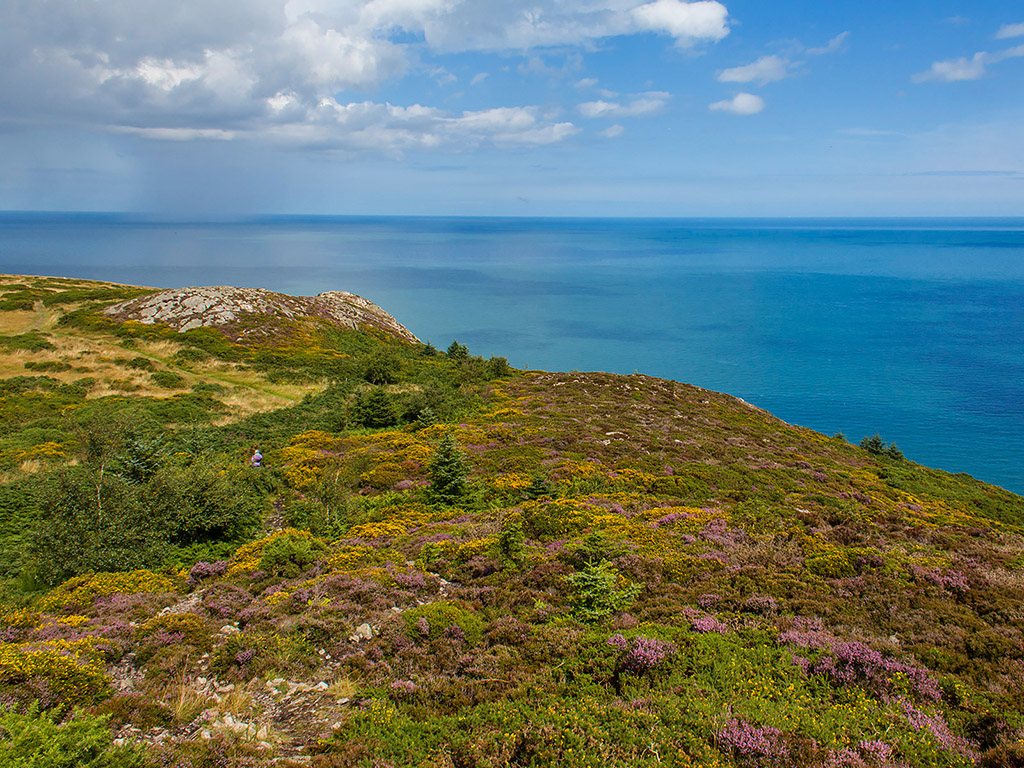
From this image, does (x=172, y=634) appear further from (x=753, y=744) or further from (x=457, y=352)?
(x=457, y=352)

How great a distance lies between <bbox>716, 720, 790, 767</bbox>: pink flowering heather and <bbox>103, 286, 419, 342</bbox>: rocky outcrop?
56514 mm

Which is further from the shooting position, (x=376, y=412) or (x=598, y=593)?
(x=376, y=412)

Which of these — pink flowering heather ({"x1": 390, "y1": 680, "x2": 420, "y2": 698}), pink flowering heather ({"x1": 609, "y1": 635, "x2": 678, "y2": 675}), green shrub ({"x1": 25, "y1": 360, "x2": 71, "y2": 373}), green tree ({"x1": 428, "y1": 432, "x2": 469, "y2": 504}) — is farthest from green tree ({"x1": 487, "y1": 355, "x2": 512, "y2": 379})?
pink flowering heather ({"x1": 390, "y1": 680, "x2": 420, "y2": 698})

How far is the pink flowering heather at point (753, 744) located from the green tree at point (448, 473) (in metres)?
14.4

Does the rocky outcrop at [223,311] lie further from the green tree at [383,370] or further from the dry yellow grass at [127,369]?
the green tree at [383,370]

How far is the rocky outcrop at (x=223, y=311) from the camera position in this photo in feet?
182

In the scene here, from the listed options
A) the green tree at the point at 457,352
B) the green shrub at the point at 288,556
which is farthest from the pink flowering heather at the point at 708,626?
the green tree at the point at 457,352

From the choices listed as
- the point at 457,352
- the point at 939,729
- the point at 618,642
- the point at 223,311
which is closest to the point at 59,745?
the point at 618,642

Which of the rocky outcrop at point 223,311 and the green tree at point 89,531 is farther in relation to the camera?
the rocky outcrop at point 223,311

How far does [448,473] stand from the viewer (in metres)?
22.0

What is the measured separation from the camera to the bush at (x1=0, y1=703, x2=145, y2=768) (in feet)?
22.1

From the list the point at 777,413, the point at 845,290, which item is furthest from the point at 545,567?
the point at 845,290

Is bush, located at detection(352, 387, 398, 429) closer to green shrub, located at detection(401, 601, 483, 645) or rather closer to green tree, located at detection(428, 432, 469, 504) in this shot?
green tree, located at detection(428, 432, 469, 504)

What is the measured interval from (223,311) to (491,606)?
187ft
